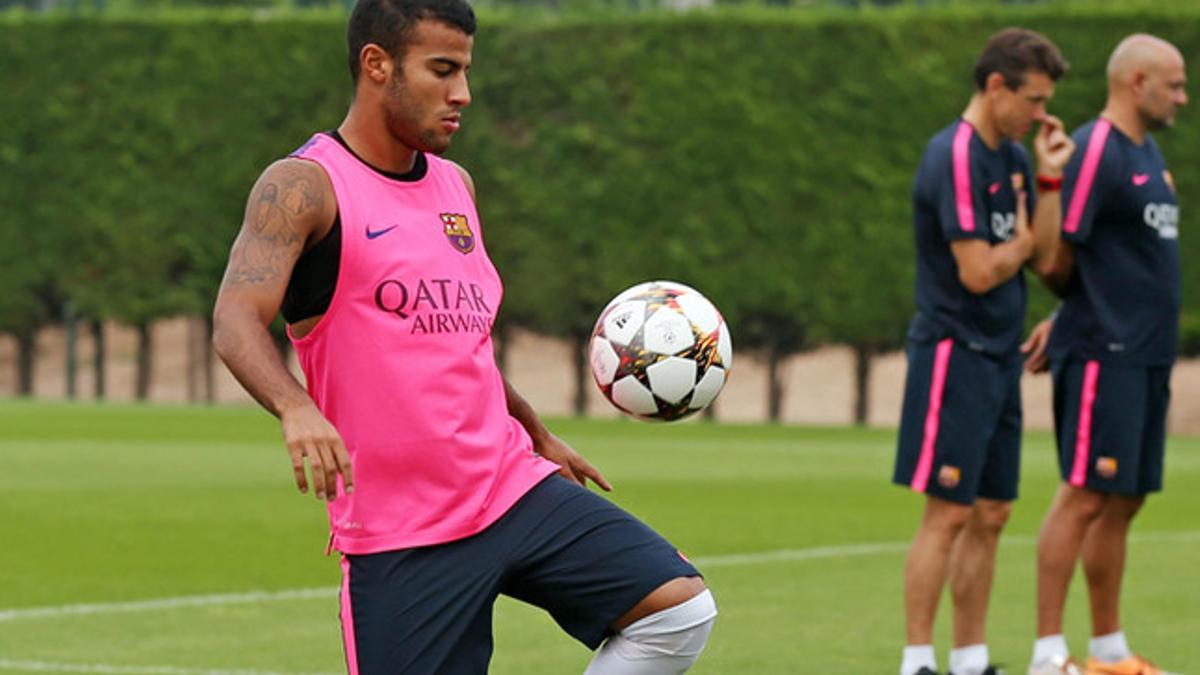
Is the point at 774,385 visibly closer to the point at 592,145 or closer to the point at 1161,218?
the point at 592,145

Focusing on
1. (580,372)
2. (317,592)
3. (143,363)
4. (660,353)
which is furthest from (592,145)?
(660,353)

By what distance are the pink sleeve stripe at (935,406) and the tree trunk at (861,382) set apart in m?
19.8

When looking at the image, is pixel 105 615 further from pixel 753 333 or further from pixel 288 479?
pixel 753 333

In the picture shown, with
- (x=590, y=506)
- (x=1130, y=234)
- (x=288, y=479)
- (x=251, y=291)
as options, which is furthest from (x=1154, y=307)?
(x=288, y=479)

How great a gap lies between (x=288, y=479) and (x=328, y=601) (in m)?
7.22

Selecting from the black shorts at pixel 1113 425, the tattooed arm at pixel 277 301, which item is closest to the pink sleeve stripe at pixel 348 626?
the tattooed arm at pixel 277 301

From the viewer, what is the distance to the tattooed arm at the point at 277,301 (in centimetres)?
510

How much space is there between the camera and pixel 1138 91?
8.98 meters

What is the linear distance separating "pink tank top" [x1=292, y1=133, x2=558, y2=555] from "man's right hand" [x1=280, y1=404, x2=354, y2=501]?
1.37ft

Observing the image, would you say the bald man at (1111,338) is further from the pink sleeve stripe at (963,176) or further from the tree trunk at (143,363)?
the tree trunk at (143,363)

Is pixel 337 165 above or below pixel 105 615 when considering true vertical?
above

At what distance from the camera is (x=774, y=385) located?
2933 cm

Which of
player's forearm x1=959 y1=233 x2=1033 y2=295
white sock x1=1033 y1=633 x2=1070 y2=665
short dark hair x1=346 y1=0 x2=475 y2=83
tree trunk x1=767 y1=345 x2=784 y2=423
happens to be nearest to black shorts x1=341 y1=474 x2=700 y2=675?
short dark hair x1=346 y1=0 x2=475 y2=83

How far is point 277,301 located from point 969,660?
4.13 metres
